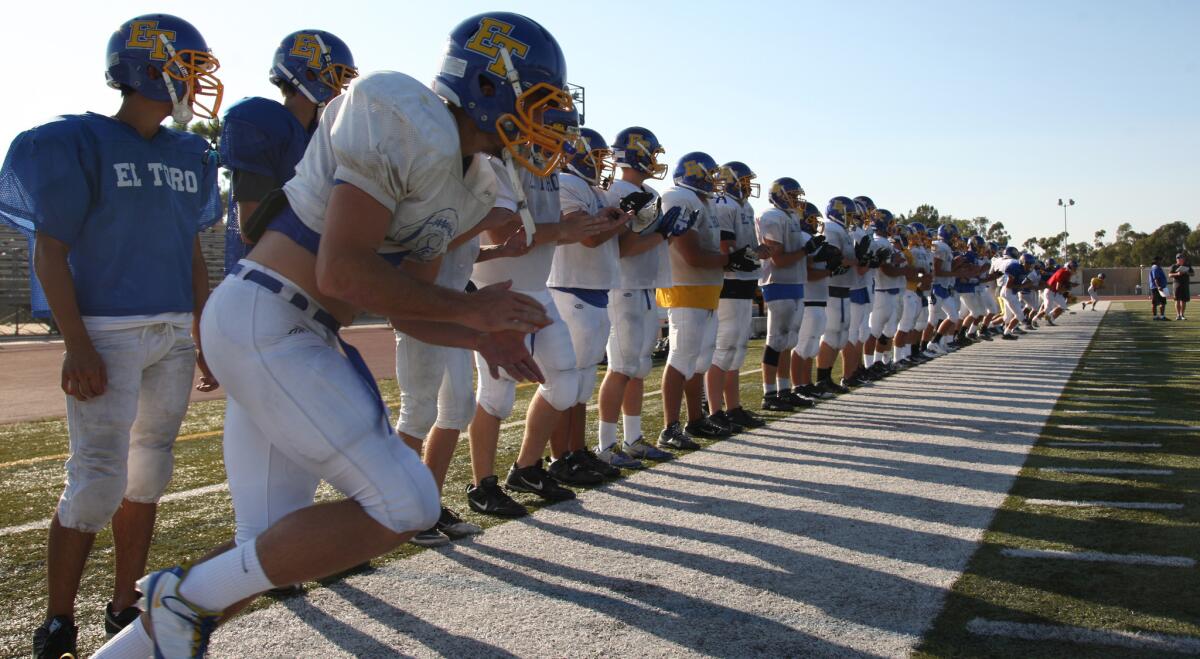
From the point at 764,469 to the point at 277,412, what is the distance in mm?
3925

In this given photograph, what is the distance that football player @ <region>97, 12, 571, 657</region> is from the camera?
2.06 meters

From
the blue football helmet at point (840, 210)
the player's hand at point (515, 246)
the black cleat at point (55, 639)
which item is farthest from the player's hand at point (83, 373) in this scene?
the blue football helmet at point (840, 210)

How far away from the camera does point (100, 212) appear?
2.94m

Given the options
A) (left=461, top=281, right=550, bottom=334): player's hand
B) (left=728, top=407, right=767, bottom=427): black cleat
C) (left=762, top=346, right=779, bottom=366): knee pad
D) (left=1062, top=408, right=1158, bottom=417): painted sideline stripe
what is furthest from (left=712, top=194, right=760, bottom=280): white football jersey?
(left=461, top=281, right=550, bottom=334): player's hand

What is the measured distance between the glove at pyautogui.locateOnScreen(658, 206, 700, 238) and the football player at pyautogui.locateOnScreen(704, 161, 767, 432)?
3.17 feet

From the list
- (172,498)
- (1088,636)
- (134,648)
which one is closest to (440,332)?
(134,648)

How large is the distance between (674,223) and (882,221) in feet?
22.6

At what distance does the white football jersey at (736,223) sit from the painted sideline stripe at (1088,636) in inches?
178

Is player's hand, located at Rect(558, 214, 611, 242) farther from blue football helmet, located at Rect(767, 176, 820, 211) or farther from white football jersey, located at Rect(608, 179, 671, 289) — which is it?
blue football helmet, located at Rect(767, 176, 820, 211)

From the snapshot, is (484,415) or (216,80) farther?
(484,415)

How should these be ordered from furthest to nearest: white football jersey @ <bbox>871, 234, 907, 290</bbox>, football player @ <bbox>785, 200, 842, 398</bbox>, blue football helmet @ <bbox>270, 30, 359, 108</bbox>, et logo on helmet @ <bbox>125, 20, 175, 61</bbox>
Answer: white football jersey @ <bbox>871, 234, 907, 290</bbox> < football player @ <bbox>785, 200, 842, 398</bbox> < blue football helmet @ <bbox>270, 30, 359, 108</bbox> < et logo on helmet @ <bbox>125, 20, 175, 61</bbox>

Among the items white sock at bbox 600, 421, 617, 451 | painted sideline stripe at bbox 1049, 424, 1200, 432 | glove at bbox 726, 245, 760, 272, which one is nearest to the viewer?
white sock at bbox 600, 421, 617, 451

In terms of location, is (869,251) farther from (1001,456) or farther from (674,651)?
(674,651)

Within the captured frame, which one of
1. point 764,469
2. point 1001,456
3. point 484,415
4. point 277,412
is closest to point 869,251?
point 1001,456
